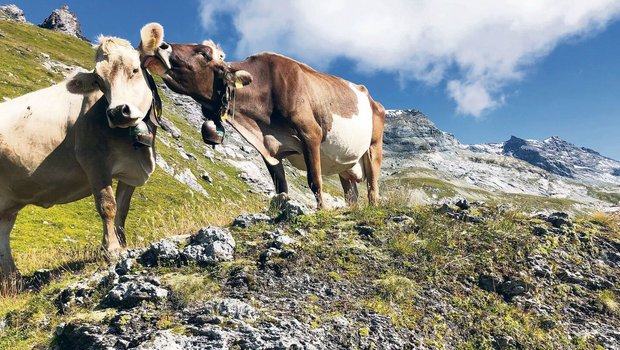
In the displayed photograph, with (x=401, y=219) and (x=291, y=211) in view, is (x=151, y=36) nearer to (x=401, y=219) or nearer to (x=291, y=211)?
(x=291, y=211)

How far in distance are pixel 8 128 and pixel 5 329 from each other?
4658 mm

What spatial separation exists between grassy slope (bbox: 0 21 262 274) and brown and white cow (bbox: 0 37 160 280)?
1.03 meters

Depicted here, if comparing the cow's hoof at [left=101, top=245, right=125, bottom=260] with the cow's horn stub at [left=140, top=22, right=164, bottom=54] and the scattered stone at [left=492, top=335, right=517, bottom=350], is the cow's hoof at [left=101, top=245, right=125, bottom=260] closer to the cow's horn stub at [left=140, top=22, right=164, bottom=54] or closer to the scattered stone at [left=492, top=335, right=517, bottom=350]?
the cow's horn stub at [left=140, top=22, right=164, bottom=54]

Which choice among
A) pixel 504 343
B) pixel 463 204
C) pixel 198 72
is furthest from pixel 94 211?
pixel 504 343

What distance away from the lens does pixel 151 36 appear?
8.91 meters

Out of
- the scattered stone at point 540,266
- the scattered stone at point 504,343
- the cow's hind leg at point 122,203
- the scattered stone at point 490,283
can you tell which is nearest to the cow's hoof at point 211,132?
the cow's hind leg at point 122,203

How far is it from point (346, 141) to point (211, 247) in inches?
217

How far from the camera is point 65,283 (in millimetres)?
6805

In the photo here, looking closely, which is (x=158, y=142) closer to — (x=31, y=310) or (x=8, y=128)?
(x=8, y=128)

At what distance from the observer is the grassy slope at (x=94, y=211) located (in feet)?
31.4

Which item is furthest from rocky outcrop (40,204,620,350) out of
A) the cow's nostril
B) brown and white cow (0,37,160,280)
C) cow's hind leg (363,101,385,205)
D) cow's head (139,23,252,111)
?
cow's hind leg (363,101,385,205)

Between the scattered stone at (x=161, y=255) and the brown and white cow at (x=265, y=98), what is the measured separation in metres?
3.32

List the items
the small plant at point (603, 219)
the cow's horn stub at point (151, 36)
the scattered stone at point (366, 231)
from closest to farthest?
1. the scattered stone at point (366, 231)
2. the small plant at point (603, 219)
3. the cow's horn stub at point (151, 36)

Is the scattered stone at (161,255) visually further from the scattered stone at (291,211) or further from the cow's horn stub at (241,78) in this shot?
the cow's horn stub at (241,78)
